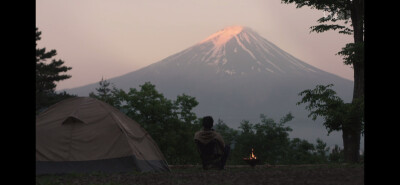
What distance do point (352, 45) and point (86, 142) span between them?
35.2 feet

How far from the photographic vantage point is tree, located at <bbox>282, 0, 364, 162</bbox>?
19609mm

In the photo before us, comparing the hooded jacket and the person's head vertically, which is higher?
the person's head

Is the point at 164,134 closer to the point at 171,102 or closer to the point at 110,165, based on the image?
the point at 171,102

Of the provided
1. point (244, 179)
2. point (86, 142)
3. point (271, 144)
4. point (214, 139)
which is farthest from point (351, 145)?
point (271, 144)

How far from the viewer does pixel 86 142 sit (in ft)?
47.5

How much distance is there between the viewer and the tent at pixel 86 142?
14172 millimetres

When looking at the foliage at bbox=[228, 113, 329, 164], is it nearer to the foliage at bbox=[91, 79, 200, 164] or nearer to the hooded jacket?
the foliage at bbox=[91, 79, 200, 164]

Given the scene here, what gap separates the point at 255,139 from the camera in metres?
42.5

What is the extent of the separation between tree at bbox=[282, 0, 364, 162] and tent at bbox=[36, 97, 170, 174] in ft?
28.7

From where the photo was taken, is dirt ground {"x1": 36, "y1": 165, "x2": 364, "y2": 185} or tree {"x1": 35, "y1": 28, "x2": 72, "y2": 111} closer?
dirt ground {"x1": 36, "y1": 165, "x2": 364, "y2": 185}

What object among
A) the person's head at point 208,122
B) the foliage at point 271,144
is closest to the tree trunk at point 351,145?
the person's head at point 208,122

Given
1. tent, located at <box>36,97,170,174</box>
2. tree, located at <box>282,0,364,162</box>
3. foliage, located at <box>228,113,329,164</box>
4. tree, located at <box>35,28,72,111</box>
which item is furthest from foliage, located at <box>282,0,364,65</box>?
tree, located at <box>35,28,72,111</box>
